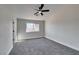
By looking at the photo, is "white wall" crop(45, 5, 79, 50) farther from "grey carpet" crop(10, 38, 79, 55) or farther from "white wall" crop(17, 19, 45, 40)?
"white wall" crop(17, 19, 45, 40)

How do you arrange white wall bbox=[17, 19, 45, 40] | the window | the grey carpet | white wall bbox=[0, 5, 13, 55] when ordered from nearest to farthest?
white wall bbox=[0, 5, 13, 55] < the grey carpet < white wall bbox=[17, 19, 45, 40] < the window

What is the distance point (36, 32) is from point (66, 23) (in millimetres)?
4172

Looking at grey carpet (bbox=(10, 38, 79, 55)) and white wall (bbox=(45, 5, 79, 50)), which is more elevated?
white wall (bbox=(45, 5, 79, 50))

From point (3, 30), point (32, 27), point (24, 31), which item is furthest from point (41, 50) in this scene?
point (32, 27)

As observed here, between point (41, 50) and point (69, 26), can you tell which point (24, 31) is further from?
point (69, 26)

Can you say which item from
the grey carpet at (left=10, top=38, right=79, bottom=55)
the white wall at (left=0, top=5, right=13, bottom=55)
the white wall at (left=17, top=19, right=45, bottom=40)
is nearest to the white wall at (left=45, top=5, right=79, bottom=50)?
the grey carpet at (left=10, top=38, right=79, bottom=55)

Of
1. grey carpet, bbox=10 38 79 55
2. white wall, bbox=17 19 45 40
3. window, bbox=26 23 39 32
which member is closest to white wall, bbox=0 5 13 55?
grey carpet, bbox=10 38 79 55

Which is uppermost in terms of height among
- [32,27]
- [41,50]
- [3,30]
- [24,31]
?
[3,30]

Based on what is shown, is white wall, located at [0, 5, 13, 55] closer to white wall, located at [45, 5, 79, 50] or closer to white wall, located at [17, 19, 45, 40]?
white wall, located at [45, 5, 79, 50]

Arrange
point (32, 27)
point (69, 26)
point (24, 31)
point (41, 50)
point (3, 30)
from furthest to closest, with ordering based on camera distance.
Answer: point (32, 27)
point (24, 31)
point (69, 26)
point (41, 50)
point (3, 30)

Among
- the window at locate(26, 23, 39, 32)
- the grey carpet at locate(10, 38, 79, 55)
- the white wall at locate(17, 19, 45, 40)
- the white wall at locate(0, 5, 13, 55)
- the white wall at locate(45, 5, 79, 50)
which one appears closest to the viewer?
the white wall at locate(0, 5, 13, 55)

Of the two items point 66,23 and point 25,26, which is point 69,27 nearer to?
point 66,23

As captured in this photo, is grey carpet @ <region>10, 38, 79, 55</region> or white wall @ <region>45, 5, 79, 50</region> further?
white wall @ <region>45, 5, 79, 50</region>
